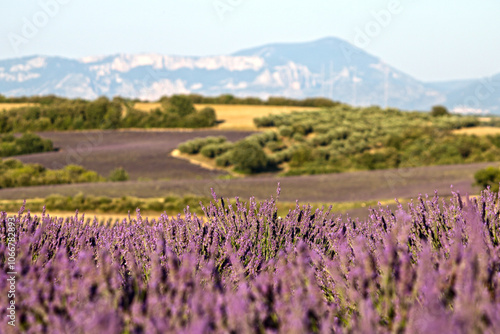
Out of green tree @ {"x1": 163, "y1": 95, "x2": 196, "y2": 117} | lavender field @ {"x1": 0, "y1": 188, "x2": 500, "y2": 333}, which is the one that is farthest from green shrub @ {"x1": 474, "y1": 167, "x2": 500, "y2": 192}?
green tree @ {"x1": 163, "y1": 95, "x2": 196, "y2": 117}

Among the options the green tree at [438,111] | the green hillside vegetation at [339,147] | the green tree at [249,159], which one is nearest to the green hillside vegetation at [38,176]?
the green tree at [249,159]

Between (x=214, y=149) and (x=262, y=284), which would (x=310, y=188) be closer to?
(x=214, y=149)

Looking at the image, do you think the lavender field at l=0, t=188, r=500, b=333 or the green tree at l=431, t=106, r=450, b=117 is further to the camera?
the green tree at l=431, t=106, r=450, b=117

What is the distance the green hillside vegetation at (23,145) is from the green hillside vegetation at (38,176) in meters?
8.63

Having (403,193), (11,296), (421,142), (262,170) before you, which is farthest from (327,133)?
(11,296)

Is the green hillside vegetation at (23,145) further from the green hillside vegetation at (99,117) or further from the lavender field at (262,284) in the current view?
the lavender field at (262,284)

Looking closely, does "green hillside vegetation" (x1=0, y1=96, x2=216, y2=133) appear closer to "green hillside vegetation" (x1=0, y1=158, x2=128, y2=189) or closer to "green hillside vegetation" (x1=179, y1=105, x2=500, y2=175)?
"green hillside vegetation" (x1=179, y1=105, x2=500, y2=175)

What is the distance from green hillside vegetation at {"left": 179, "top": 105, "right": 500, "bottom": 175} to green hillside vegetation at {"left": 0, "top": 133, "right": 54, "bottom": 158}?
10726 millimetres

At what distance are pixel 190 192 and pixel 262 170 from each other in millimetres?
10483

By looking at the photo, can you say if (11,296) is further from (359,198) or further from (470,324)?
(359,198)

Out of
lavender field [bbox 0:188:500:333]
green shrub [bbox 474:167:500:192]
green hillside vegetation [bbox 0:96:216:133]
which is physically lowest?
green shrub [bbox 474:167:500:192]

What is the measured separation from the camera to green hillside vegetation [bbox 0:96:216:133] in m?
46.4

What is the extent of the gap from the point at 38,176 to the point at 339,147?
19.5 meters

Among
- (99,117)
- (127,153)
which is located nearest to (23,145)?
(127,153)
